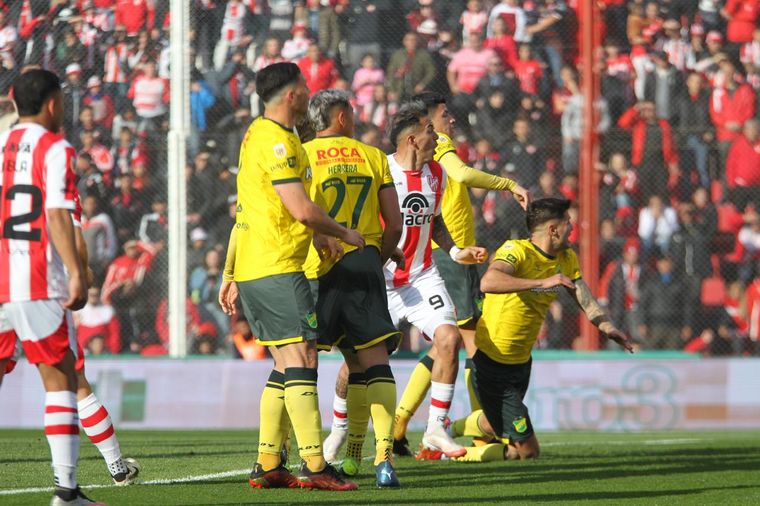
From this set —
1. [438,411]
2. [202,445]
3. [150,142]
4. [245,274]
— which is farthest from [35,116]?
[150,142]

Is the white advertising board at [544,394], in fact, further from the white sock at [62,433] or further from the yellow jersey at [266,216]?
the white sock at [62,433]

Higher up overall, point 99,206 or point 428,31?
point 428,31

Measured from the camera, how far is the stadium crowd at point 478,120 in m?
14.9

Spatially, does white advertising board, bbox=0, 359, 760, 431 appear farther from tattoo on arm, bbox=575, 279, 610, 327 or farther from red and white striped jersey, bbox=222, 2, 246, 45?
tattoo on arm, bbox=575, 279, 610, 327

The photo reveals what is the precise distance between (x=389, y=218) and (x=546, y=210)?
2004 mm

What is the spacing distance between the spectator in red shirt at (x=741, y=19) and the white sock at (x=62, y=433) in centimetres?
1240

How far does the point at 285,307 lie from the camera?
648cm

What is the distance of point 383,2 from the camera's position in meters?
15.8

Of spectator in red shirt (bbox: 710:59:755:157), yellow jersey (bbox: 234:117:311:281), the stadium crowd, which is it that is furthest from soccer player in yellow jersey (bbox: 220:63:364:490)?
spectator in red shirt (bbox: 710:59:755:157)

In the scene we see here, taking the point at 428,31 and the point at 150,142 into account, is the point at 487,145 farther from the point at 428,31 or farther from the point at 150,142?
the point at 150,142

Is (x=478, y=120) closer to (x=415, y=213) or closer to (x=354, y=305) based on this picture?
(x=415, y=213)

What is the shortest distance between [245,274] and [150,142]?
8975 millimetres

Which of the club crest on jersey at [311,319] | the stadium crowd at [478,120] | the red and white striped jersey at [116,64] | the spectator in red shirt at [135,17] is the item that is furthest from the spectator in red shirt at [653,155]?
the club crest on jersey at [311,319]

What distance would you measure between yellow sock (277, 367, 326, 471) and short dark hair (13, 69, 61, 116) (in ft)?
6.23
